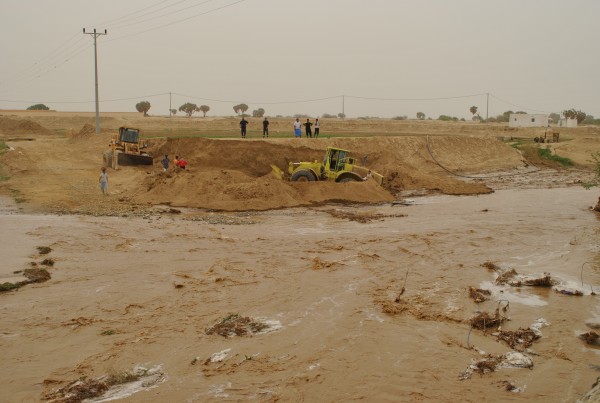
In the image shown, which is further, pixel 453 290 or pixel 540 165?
pixel 540 165

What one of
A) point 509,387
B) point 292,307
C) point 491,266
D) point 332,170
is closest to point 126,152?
point 332,170

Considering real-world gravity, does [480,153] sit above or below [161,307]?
above

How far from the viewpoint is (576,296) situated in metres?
12.0

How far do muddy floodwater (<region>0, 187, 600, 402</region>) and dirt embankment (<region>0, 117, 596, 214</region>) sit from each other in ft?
11.0

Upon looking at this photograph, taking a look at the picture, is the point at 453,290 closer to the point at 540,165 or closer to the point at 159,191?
the point at 159,191

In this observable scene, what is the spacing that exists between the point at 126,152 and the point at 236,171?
9.44 meters

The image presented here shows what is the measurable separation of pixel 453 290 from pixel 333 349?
14.4 feet

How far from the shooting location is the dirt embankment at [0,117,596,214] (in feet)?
76.7

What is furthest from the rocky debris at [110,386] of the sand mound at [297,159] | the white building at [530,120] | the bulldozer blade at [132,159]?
the white building at [530,120]

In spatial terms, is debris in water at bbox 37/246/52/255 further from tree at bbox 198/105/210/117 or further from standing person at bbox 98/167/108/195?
tree at bbox 198/105/210/117

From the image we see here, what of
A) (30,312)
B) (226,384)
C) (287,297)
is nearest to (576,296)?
(287,297)

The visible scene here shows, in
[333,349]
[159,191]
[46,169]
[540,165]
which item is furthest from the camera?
[540,165]

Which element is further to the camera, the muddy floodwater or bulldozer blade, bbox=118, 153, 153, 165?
bulldozer blade, bbox=118, 153, 153, 165

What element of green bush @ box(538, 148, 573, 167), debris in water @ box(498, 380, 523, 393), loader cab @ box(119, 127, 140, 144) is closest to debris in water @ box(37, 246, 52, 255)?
debris in water @ box(498, 380, 523, 393)
